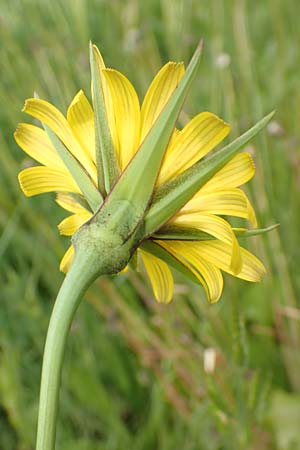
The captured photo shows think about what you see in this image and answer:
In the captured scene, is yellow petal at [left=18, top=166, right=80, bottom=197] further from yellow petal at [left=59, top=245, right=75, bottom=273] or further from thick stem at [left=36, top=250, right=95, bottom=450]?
thick stem at [left=36, top=250, right=95, bottom=450]

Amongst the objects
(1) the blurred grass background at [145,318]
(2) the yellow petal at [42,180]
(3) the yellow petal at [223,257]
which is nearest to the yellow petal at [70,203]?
(2) the yellow petal at [42,180]

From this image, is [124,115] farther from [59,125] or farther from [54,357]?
[54,357]

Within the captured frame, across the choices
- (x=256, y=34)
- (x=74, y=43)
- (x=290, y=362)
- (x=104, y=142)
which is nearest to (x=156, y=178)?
(x=104, y=142)

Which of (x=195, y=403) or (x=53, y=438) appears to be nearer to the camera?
(x=53, y=438)

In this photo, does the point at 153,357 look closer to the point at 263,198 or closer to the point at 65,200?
the point at 263,198

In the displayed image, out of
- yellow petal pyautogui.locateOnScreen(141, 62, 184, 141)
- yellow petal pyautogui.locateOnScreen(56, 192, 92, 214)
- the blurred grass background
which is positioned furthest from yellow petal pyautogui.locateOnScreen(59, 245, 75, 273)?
the blurred grass background

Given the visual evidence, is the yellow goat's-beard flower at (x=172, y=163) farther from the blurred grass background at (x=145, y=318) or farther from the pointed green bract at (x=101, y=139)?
the blurred grass background at (x=145, y=318)

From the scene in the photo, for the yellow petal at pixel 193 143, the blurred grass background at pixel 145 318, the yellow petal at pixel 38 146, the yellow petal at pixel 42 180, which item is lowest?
the blurred grass background at pixel 145 318
